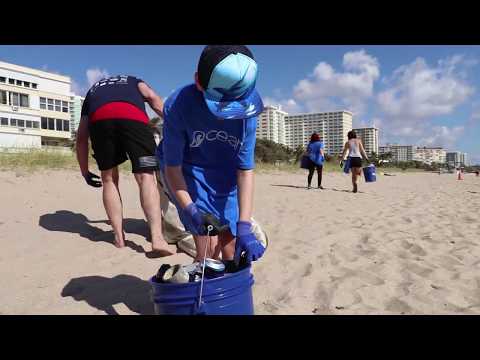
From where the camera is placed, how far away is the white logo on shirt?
2.31 meters

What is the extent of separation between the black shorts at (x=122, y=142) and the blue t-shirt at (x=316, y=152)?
7498mm

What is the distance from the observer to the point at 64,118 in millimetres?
49219

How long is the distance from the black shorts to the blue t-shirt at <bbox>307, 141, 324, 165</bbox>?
750cm

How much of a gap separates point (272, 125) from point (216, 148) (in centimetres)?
11408

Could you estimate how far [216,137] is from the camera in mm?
Result: 2334

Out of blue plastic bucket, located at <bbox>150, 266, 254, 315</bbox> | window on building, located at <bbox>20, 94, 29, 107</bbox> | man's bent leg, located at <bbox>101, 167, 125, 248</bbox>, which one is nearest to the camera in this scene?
blue plastic bucket, located at <bbox>150, 266, 254, 315</bbox>

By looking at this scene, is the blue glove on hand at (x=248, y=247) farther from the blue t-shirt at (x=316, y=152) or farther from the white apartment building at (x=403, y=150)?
the white apartment building at (x=403, y=150)

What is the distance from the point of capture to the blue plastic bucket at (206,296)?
5.81 ft

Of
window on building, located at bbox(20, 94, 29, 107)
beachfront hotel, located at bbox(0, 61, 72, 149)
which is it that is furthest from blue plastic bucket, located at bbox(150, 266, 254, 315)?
window on building, located at bbox(20, 94, 29, 107)

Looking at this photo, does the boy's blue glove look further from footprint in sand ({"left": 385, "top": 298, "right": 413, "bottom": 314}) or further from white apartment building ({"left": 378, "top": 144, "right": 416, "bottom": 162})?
white apartment building ({"left": 378, "top": 144, "right": 416, "bottom": 162})

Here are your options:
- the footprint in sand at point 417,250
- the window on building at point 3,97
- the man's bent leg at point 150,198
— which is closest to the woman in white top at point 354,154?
the footprint in sand at point 417,250
